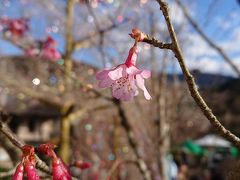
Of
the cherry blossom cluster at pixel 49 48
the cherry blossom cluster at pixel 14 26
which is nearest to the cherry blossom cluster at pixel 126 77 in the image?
the cherry blossom cluster at pixel 49 48

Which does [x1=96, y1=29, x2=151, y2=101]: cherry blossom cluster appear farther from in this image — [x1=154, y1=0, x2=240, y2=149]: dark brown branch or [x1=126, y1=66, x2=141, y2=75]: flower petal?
[x1=154, y1=0, x2=240, y2=149]: dark brown branch

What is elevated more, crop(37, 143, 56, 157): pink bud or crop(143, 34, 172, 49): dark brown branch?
crop(143, 34, 172, 49): dark brown branch

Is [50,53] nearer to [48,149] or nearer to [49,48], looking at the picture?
[49,48]

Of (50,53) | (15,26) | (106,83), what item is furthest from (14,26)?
(106,83)

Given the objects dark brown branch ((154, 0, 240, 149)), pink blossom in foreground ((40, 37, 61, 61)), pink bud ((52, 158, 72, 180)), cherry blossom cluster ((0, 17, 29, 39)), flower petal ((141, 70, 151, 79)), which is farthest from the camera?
cherry blossom cluster ((0, 17, 29, 39))

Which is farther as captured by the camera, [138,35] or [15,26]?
[15,26]

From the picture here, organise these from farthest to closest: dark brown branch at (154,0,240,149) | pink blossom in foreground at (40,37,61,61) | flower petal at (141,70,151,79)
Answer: pink blossom in foreground at (40,37,61,61)
flower petal at (141,70,151,79)
dark brown branch at (154,0,240,149)

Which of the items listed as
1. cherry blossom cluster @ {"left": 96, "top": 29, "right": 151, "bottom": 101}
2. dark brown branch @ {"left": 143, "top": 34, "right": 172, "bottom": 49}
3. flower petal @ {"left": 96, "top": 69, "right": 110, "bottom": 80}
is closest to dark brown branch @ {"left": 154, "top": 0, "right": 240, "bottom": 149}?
dark brown branch @ {"left": 143, "top": 34, "right": 172, "bottom": 49}
